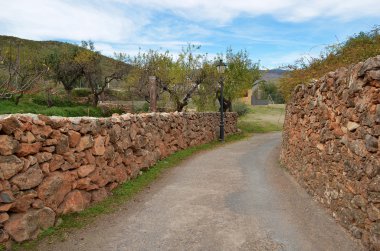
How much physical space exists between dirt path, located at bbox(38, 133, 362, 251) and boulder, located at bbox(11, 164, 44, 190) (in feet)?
2.81

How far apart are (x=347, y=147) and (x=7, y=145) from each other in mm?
4913

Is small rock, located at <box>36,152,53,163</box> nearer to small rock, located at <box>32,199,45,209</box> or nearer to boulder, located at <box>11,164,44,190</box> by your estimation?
boulder, located at <box>11,164,44,190</box>

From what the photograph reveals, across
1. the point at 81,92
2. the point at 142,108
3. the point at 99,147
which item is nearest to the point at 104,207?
the point at 99,147

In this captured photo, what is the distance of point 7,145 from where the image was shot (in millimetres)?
4613

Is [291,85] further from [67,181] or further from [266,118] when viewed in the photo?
[266,118]

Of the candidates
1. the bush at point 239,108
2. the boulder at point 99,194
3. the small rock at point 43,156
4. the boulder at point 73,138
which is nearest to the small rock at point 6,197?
the small rock at point 43,156

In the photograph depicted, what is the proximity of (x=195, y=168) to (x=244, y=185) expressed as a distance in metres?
2.59

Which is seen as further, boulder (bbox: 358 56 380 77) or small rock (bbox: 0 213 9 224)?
boulder (bbox: 358 56 380 77)

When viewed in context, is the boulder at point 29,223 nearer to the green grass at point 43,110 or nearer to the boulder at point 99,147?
the boulder at point 99,147

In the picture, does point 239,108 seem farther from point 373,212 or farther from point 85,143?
point 373,212

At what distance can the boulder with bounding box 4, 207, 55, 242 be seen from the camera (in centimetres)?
457

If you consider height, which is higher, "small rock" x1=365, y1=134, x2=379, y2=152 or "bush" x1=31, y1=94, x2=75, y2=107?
"small rock" x1=365, y1=134, x2=379, y2=152

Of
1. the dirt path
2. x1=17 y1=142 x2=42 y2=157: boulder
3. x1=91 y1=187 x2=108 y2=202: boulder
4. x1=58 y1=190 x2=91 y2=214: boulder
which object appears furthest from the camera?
x1=91 y1=187 x2=108 y2=202: boulder

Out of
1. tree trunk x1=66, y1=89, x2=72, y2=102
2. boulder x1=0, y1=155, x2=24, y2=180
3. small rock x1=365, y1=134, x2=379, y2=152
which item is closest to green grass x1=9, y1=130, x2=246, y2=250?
boulder x1=0, y1=155, x2=24, y2=180
